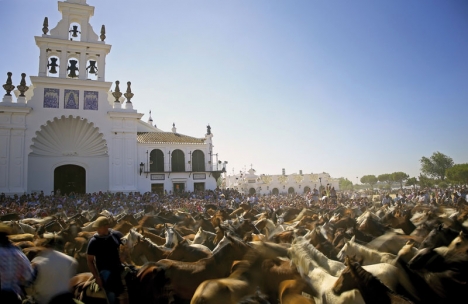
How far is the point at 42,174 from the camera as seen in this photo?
98.9 ft

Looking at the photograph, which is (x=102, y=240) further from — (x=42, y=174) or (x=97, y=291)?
(x=42, y=174)

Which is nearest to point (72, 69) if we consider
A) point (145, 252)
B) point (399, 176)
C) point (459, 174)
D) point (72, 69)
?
point (72, 69)

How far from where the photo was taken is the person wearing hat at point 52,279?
4.04m

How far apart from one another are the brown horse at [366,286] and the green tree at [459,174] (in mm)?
64464

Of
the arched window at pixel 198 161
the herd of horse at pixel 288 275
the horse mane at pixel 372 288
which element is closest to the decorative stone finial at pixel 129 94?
the arched window at pixel 198 161

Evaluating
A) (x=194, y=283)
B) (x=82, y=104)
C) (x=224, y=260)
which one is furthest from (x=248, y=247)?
(x=82, y=104)

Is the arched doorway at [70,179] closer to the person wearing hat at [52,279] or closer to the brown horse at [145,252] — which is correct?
the brown horse at [145,252]

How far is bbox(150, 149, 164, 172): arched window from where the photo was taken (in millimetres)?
34938

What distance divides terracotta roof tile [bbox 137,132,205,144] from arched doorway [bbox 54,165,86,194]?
708 centimetres

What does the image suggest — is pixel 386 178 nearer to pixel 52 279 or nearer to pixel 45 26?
pixel 45 26

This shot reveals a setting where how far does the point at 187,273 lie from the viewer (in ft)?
16.7

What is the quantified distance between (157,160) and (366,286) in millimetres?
33137

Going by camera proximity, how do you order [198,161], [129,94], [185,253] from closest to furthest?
[185,253]
[129,94]
[198,161]

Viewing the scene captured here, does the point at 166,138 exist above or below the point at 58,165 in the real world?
above
